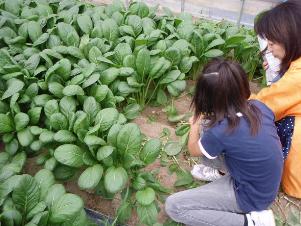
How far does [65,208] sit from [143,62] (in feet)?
4.17

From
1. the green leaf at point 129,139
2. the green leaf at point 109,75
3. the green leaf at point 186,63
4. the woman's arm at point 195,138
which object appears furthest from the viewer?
the green leaf at point 186,63

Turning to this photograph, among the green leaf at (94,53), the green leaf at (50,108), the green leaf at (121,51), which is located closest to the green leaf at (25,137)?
the green leaf at (50,108)

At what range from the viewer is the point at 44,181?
2328mm

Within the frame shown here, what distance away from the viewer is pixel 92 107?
271cm

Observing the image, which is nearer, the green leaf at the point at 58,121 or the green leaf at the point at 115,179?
the green leaf at the point at 115,179

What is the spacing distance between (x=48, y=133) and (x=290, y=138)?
4.73 ft

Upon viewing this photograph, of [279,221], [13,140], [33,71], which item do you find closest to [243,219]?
[279,221]

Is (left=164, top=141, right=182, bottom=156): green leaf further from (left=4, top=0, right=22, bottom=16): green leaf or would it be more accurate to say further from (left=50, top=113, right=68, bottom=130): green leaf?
(left=4, top=0, right=22, bottom=16): green leaf

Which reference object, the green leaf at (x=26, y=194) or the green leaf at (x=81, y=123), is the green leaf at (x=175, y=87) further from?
the green leaf at (x=26, y=194)

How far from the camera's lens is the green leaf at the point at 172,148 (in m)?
2.86

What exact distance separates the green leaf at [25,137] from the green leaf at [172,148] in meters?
0.91

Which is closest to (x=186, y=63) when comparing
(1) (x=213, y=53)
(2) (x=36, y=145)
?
(1) (x=213, y=53)

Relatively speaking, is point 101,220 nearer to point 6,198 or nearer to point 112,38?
point 6,198

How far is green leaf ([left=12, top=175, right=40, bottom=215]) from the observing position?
212 centimetres
